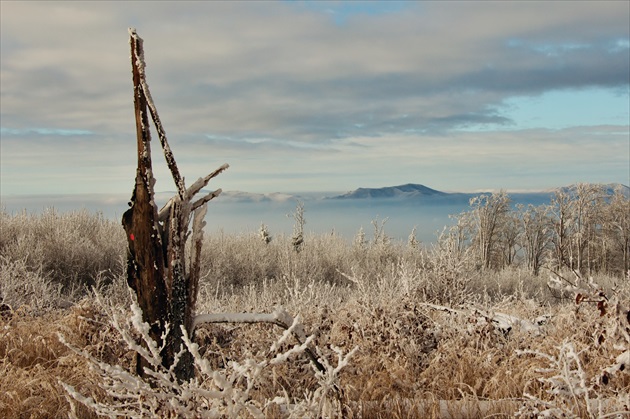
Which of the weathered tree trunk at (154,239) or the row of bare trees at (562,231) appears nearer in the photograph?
the weathered tree trunk at (154,239)

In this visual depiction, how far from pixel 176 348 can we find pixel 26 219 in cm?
1297

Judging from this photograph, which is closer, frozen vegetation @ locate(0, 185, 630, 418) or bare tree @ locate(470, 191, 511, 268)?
frozen vegetation @ locate(0, 185, 630, 418)

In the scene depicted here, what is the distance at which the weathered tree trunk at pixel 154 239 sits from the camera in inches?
129

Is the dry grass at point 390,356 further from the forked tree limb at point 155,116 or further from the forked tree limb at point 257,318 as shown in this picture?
the forked tree limb at point 155,116

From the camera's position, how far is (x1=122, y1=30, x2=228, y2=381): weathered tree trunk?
3.27m

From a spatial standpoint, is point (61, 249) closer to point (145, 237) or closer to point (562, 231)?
point (145, 237)

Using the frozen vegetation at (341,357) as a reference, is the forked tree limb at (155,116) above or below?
above

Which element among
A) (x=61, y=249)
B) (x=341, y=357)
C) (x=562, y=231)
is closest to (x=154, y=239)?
(x=341, y=357)

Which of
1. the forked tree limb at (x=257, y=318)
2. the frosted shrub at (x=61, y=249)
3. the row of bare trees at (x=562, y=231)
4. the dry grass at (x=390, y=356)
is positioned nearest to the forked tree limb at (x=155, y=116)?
the forked tree limb at (x=257, y=318)

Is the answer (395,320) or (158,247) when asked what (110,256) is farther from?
(158,247)

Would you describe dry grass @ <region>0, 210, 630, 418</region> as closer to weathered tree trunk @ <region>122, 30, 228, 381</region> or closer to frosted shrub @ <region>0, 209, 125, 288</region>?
weathered tree trunk @ <region>122, 30, 228, 381</region>

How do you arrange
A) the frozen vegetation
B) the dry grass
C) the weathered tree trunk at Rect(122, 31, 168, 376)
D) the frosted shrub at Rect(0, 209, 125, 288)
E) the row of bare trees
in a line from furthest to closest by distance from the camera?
the row of bare trees < the frosted shrub at Rect(0, 209, 125, 288) < the dry grass < the weathered tree trunk at Rect(122, 31, 168, 376) < the frozen vegetation

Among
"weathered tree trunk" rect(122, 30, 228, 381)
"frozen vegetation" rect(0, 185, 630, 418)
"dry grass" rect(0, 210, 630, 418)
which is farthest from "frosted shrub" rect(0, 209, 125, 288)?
"weathered tree trunk" rect(122, 30, 228, 381)

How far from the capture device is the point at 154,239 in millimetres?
3266
